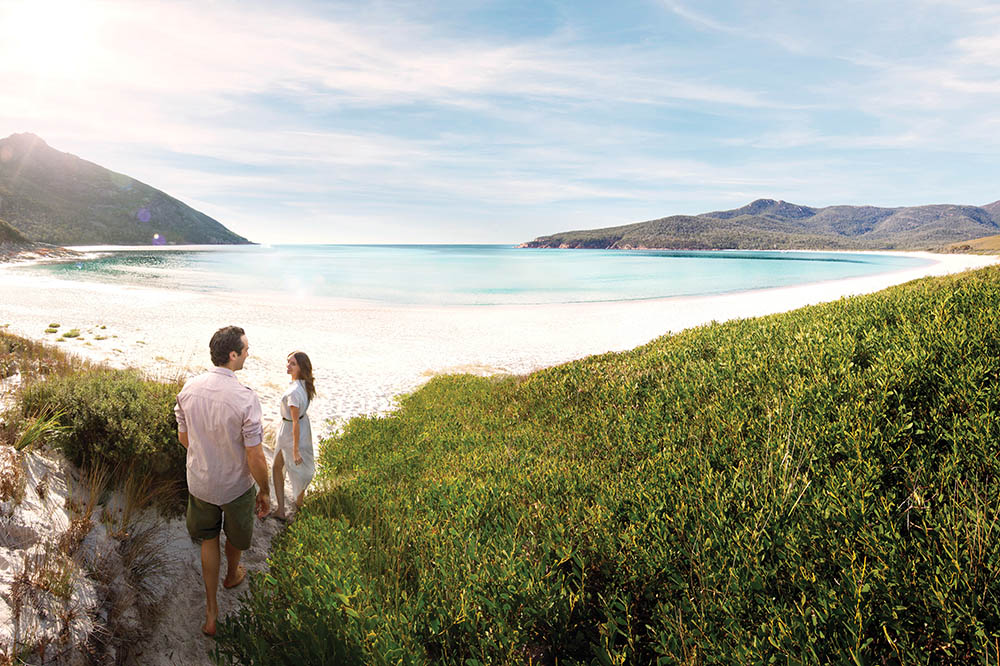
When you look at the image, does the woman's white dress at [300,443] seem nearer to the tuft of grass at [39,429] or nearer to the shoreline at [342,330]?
the tuft of grass at [39,429]

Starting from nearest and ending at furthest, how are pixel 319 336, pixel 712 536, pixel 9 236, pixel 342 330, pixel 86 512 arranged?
pixel 712 536
pixel 86 512
pixel 319 336
pixel 342 330
pixel 9 236

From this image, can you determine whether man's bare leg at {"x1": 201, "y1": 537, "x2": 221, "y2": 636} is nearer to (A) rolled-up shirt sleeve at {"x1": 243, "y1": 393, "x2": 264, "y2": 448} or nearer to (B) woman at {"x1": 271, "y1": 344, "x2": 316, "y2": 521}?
(A) rolled-up shirt sleeve at {"x1": 243, "y1": 393, "x2": 264, "y2": 448}

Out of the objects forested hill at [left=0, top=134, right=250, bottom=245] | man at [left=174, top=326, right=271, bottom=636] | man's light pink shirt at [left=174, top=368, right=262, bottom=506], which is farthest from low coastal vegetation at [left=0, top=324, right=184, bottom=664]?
forested hill at [left=0, top=134, right=250, bottom=245]

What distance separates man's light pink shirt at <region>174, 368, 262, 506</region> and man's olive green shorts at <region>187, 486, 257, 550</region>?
89 mm

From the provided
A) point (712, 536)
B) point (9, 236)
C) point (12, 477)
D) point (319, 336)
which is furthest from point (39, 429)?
point (9, 236)

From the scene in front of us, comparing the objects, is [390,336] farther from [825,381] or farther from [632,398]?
[825,381]

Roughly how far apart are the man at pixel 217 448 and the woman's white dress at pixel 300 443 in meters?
1.58

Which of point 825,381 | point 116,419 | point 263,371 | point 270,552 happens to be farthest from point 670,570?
point 263,371

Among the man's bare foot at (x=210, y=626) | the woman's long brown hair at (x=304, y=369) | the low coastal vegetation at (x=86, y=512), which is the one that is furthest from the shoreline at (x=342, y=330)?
the man's bare foot at (x=210, y=626)

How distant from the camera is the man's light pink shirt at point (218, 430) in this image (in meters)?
3.95

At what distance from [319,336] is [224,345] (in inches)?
798

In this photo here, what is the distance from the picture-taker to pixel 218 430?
3.97 meters

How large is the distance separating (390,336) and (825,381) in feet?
71.9

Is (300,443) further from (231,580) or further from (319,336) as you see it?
(319,336)
